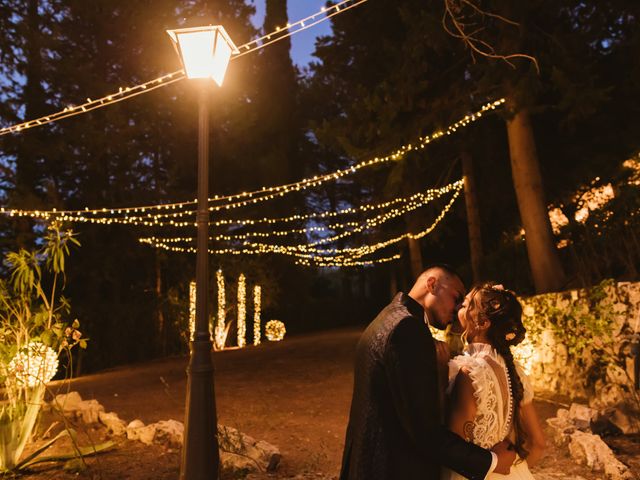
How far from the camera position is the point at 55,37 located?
1692 cm

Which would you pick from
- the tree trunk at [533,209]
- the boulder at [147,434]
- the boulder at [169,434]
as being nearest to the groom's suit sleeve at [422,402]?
the boulder at [169,434]

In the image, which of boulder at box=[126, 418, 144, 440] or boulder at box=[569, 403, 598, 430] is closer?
boulder at box=[569, 403, 598, 430]

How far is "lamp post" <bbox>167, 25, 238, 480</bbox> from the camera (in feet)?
13.6

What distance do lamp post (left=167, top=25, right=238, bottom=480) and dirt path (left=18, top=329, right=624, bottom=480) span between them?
74 centimetres

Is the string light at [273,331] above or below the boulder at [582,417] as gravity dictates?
above

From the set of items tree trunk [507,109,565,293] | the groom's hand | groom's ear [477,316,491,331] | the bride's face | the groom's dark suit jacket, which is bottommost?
the groom's hand

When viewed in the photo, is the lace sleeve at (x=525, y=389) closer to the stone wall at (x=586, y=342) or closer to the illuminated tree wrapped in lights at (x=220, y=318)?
the stone wall at (x=586, y=342)

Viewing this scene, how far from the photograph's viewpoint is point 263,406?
796cm

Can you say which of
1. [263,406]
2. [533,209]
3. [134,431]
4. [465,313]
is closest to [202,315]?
[134,431]

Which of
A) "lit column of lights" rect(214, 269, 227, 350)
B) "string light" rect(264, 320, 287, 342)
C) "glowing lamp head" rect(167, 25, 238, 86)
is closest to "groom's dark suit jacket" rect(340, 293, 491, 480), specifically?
"glowing lamp head" rect(167, 25, 238, 86)

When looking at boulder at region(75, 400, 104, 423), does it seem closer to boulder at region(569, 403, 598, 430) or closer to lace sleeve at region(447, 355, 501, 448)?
boulder at region(569, 403, 598, 430)

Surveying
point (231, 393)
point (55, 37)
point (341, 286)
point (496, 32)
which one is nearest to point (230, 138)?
A: point (55, 37)

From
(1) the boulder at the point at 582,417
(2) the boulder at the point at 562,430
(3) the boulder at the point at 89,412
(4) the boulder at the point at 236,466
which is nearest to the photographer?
(4) the boulder at the point at 236,466

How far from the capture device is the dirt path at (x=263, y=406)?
4910 millimetres
